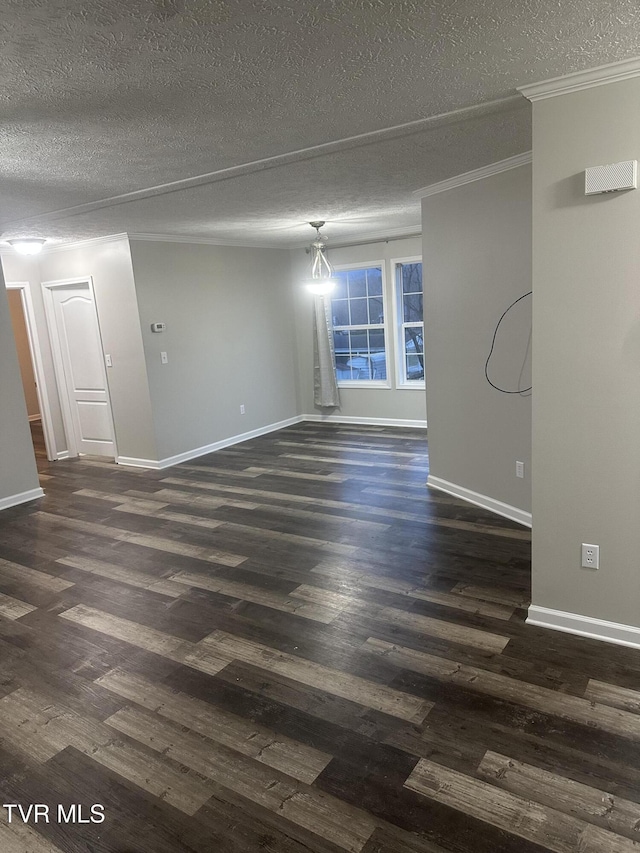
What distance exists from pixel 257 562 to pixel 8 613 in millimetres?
1439

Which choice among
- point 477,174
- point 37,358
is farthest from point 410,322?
point 37,358

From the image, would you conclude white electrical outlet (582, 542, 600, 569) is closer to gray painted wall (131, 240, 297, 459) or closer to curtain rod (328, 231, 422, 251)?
gray painted wall (131, 240, 297, 459)

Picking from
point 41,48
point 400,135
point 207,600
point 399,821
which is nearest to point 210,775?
point 399,821

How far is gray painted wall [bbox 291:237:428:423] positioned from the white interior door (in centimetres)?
267

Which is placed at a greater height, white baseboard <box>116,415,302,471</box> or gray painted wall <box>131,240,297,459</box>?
gray painted wall <box>131,240,297,459</box>

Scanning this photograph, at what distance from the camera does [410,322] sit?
700 centimetres

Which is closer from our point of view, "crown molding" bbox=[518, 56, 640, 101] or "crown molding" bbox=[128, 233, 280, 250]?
"crown molding" bbox=[518, 56, 640, 101]

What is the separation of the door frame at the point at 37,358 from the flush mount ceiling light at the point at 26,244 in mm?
850

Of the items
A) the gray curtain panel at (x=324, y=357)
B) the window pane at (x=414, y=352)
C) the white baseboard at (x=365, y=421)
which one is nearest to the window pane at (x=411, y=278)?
the window pane at (x=414, y=352)

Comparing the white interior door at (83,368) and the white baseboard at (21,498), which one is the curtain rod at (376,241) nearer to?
the white interior door at (83,368)

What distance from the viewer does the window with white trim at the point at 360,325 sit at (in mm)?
7195

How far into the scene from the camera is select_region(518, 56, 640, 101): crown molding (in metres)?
2.15

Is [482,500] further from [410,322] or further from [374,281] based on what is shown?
[374,281]

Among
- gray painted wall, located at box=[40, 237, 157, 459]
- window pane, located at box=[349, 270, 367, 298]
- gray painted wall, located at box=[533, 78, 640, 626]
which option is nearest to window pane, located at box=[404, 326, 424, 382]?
window pane, located at box=[349, 270, 367, 298]
